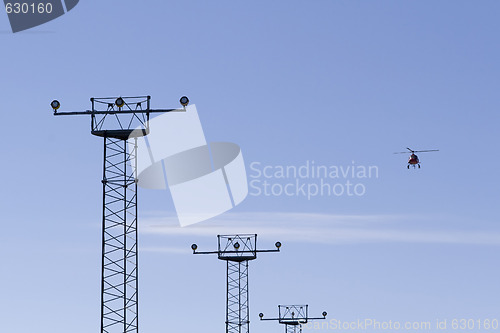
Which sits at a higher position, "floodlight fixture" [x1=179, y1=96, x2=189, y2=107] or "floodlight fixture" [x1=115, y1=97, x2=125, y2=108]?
"floodlight fixture" [x1=115, y1=97, x2=125, y2=108]

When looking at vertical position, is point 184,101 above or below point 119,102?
below

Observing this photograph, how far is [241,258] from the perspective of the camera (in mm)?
111562

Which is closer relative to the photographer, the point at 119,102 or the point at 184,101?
the point at 184,101

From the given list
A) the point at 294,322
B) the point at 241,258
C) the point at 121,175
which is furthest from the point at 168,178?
the point at 294,322

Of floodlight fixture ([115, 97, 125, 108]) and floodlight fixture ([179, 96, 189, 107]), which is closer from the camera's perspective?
floodlight fixture ([179, 96, 189, 107])

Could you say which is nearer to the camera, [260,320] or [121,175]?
[121,175]

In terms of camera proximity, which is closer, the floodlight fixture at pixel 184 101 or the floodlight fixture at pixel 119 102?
the floodlight fixture at pixel 184 101

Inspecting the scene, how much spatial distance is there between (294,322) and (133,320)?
82.6 metres

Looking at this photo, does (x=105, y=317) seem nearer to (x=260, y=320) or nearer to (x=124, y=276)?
(x=124, y=276)

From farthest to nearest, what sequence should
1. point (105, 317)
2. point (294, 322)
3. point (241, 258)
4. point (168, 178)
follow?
point (294, 322) < point (241, 258) < point (168, 178) < point (105, 317)

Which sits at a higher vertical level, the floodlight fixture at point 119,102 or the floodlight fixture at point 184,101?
the floodlight fixture at point 119,102

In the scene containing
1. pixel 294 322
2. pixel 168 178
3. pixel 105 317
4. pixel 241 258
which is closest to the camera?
pixel 105 317

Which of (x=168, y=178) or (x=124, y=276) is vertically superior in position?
(x=168, y=178)

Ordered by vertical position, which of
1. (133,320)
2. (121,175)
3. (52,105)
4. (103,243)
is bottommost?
(133,320)
